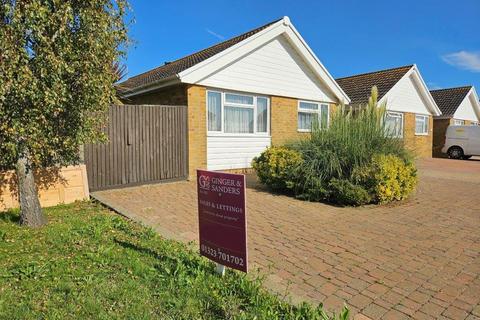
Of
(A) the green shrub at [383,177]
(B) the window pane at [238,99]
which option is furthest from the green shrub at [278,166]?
(B) the window pane at [238,99]

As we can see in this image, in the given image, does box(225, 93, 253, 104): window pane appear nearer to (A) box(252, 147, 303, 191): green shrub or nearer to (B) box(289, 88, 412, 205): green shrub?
(A) box(252, 147, 303, 191): green shrub

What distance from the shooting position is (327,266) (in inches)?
149

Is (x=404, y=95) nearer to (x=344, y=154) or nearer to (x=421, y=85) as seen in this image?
(x=421, y=85)

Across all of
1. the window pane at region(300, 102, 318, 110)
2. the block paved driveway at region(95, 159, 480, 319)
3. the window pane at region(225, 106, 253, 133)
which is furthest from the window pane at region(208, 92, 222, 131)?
the window pane at region(300, 102, 318, 110)

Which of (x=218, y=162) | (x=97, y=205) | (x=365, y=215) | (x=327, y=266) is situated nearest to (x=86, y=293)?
(x=327, y=266)

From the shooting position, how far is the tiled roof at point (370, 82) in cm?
1767

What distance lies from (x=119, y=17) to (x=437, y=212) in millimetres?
6462

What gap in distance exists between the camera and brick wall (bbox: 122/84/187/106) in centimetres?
960

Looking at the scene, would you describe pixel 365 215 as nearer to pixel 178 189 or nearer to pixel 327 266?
pixel 327 266

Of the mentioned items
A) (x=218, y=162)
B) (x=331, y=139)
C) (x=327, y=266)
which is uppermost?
(x=331, y=139)

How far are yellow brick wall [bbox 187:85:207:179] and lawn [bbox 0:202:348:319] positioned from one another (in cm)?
504

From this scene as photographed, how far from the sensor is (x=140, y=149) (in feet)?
27.5

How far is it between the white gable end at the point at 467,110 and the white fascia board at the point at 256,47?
14.7 meters

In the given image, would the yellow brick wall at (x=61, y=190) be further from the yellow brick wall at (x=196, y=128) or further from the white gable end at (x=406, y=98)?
the white gable end at (x=406, y=98)
